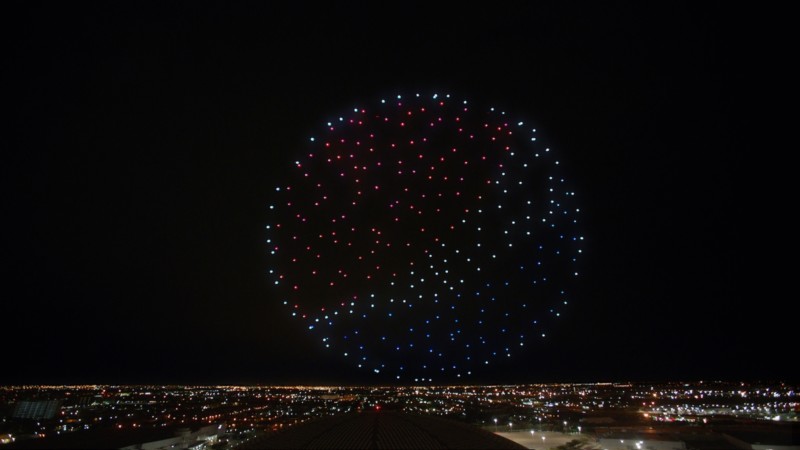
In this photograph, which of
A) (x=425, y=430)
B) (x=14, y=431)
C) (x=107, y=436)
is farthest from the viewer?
(x=14, y=431)

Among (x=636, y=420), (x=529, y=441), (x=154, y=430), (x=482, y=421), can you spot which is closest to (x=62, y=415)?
(x=154, y=430)

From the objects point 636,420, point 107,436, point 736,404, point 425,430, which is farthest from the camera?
point 736,404

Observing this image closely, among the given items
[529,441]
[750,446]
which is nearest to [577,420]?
[529,441]

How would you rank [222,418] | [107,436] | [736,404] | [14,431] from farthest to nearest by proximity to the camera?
[736,404] < [222,418] < [14,431] < [107,436]

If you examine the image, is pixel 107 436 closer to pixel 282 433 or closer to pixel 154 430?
pixel 154 430

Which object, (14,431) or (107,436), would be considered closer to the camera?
(107,436)

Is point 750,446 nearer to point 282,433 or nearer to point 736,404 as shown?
point 282,433
